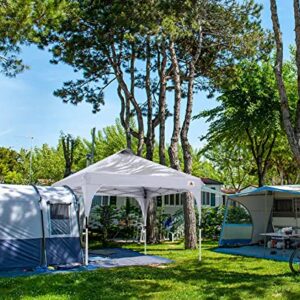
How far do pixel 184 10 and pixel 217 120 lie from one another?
8.10m

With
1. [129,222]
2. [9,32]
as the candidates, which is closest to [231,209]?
[129,222]

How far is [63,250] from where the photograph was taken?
9680 mm

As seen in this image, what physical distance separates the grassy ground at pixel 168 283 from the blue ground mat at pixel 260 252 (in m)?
1.36

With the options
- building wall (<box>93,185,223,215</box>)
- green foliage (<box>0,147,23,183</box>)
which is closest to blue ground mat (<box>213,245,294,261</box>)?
building wall (<box>93,185,223,215</box>)

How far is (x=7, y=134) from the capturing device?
42.0 meters

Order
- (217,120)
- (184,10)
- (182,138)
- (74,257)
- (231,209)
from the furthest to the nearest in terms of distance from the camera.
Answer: (217,120)
(231,209)
(182,138)
(184,10)
(74,257)

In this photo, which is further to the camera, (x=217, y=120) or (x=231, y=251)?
(x=217, y=120)

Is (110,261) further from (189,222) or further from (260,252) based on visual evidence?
(260,252)

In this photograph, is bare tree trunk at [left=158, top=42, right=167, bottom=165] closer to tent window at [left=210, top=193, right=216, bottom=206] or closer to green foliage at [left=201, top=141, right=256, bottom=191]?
tent window at [left=210, top=193, right=216, bottom=206]

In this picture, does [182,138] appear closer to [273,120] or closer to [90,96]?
[90,96]

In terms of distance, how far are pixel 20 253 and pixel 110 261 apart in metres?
2.35

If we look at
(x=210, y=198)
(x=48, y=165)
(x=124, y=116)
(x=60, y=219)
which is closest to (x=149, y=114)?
(x=124, y=116)

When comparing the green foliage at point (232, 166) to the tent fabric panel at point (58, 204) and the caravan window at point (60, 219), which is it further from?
the caravan window at point (60, 219)

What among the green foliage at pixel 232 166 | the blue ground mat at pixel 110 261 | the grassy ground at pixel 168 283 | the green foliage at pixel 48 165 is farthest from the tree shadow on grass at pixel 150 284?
the green foliage at pixel 48 165
